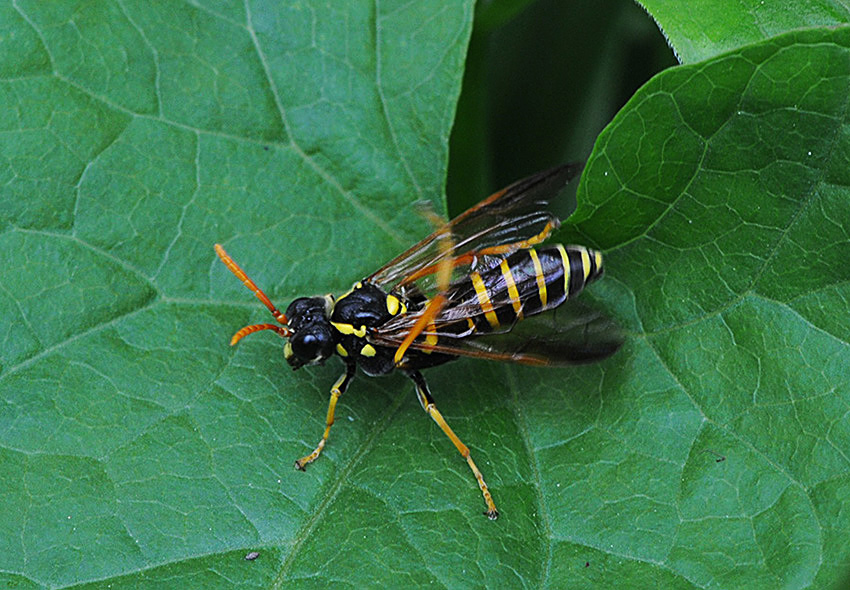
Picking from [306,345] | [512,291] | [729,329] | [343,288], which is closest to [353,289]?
[343,288]

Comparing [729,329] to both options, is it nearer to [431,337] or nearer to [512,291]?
[512,291]

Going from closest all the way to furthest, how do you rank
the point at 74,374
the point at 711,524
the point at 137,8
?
the point at 711,524 → the point at 74,374 → the point at 137,8

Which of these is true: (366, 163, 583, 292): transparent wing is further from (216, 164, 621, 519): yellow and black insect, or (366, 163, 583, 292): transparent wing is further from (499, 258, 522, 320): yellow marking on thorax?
(499, 258, 522, 320): yellow marking on thorax

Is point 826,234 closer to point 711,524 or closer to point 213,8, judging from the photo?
point 711,524

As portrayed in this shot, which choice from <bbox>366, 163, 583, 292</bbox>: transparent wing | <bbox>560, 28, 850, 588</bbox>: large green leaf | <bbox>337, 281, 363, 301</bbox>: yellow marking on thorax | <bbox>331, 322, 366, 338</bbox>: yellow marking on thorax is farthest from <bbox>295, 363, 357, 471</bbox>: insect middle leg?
<bbox>560, 28, 850, 588</bbox>: large green leaf

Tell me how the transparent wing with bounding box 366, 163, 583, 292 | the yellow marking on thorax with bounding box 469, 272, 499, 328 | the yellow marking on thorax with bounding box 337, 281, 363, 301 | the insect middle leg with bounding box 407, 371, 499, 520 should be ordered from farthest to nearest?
the transparent wing with bounding box 366, 163, 583, 292
the yellow marking on thorax with bounding box 337, 281, 363, 301
the yellow marking on thorax with bounding box 469, 272, 499, 328
the insect middle leg with bounding box 407, 371, 499, 520

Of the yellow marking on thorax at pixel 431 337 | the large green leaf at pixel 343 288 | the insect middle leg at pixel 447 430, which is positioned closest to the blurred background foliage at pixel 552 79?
the large green leaf at pixel 343 288

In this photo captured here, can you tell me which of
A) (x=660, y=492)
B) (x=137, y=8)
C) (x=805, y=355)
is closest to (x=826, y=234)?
(x=805, y=355)
